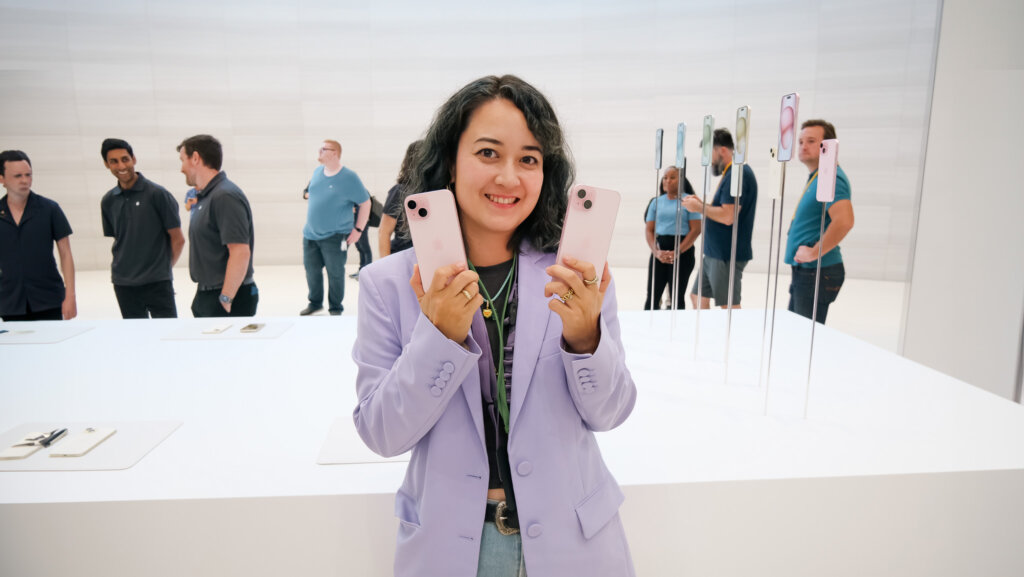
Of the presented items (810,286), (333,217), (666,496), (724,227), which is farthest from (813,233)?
(333,217)

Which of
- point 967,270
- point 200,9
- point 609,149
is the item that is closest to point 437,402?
point 967,270

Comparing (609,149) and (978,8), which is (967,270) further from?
(609,149)

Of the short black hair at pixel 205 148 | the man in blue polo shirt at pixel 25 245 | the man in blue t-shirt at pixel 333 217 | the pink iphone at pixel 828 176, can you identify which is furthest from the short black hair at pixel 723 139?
the man in blue polo shirt at pixel 25 245

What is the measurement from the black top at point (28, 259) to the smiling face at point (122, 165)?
0.43m

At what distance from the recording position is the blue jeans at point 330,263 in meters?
4.97

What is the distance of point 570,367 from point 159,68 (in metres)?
8.18

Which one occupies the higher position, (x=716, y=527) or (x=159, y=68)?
(x=159, y=68)

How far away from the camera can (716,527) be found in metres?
1.47

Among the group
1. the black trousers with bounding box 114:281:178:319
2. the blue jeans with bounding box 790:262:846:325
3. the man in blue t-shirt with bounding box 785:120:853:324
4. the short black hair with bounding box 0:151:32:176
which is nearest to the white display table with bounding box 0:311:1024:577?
the man in blue t-shirt with bounding box 785:120:853:324

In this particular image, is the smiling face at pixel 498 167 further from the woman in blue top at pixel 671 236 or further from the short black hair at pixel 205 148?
the woman in blue top at pixel 671 236

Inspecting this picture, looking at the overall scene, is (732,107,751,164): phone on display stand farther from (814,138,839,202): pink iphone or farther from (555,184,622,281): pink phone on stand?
(555,184,622,281): pink phone on stand

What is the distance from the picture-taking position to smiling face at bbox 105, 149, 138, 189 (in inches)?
130

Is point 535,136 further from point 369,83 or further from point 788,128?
point 369,83

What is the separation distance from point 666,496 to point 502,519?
635 millimetres
